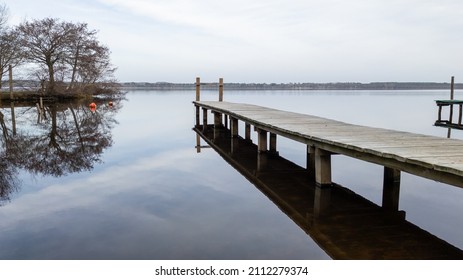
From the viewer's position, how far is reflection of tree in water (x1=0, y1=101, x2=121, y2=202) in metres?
9.98

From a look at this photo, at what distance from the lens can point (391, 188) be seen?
7488 millimetres

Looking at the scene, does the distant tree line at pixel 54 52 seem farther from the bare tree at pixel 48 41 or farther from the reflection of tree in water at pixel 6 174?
the reflection of tree in water at pixel 6 174

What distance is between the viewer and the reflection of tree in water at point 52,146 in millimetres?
9977

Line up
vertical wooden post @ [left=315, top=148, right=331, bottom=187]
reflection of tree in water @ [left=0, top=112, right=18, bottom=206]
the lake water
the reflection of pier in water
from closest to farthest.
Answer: the reflection of pier in water
the lake water
vertical wooden post @ [left=315, top=148, right=331, bottom=187]
reflection of tree in water @ [left=0, top=112, right=18, bottom=206]

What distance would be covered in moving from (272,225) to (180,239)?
1414 millimetres

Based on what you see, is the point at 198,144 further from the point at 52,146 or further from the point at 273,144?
the point at 52,146

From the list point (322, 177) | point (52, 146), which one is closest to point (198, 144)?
point (52, 146)

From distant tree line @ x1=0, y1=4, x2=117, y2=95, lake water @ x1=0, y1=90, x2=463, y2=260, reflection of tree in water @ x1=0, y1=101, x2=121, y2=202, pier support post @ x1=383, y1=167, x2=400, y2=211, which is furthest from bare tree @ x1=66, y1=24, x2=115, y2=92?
pier support post @ x1=383, y1=167, x2=400, y2=211

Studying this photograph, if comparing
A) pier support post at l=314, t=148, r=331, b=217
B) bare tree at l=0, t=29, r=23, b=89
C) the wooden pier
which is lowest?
pier support post at l=314, t=148, r=331, b=217

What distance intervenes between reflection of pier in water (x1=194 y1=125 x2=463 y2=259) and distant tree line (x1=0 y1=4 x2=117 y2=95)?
32957mm

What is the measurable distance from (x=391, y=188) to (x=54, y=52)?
121 ft

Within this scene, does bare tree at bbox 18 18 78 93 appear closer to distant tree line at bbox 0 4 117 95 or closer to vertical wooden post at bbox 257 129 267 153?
distant tree line at bbox 0 4 117 95

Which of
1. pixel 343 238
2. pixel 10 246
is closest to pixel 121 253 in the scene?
pixel 10 246

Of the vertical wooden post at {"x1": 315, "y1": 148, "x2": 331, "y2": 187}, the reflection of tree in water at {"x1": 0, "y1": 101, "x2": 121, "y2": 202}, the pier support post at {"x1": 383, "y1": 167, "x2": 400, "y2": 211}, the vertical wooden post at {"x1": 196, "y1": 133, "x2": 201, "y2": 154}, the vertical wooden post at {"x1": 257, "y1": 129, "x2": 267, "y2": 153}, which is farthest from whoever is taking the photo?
the vertical wooden post at {"x1": 196, "y1": 133, "x2": 201, "y2": 154}
